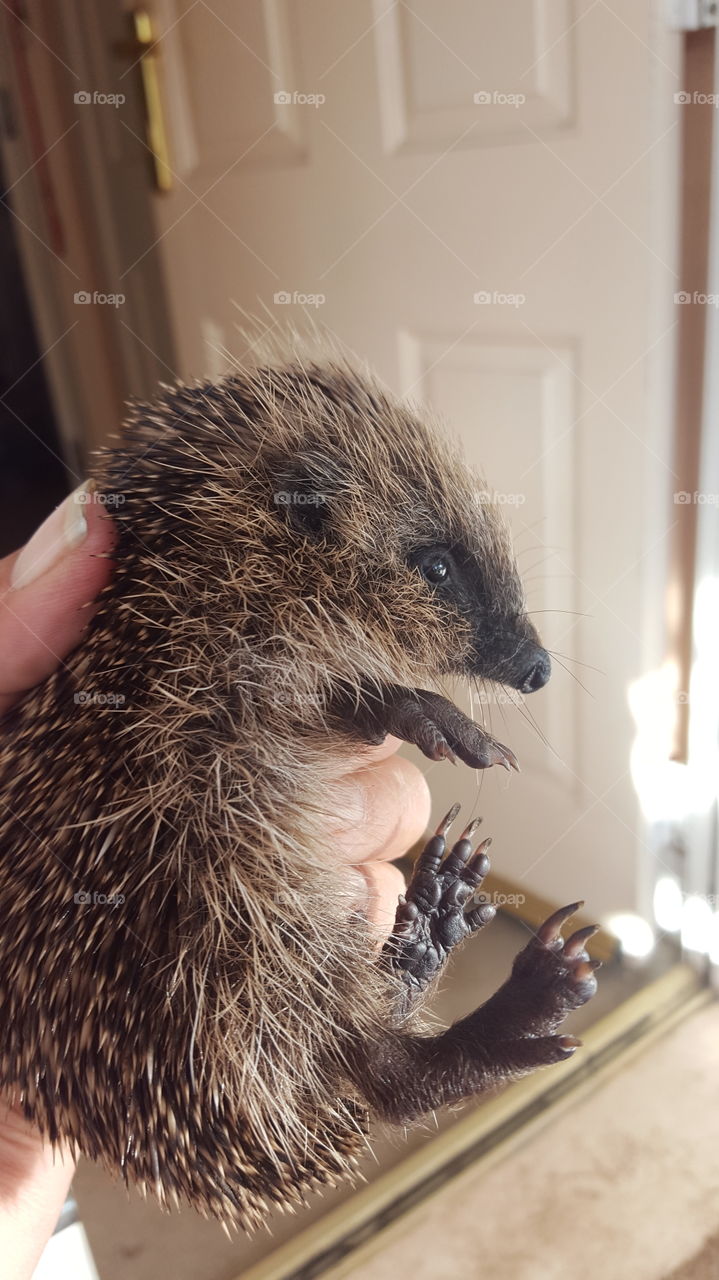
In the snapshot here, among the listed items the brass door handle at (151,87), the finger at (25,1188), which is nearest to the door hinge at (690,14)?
the brass door handle at (151,87)

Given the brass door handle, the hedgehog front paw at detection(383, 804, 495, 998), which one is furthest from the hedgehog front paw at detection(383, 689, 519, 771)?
the brass door handle

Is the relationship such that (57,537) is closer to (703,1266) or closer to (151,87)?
(151,87)

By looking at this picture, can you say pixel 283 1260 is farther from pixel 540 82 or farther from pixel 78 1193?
pixel 540 82

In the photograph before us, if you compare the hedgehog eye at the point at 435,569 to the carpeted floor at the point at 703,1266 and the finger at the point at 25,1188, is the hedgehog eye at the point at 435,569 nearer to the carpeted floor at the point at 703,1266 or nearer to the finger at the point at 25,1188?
the finger at the point at 25,1188

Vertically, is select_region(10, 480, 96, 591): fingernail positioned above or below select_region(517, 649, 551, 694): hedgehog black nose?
above

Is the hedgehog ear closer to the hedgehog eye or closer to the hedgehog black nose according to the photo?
the hedgehog eye

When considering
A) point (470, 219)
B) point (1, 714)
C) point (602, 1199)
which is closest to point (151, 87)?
point (470, 219)

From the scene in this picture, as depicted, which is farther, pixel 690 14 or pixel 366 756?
pixel 690 14
